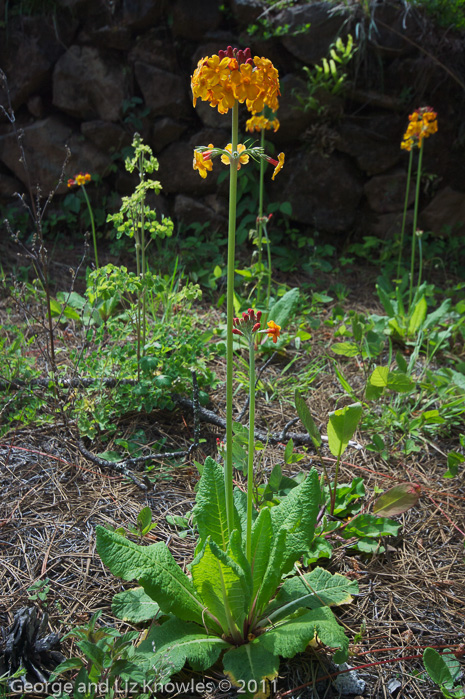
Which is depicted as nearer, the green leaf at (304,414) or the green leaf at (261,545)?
the green leaf at (261,545)

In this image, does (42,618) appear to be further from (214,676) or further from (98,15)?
(98,15)

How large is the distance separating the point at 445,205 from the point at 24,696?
14.2ft

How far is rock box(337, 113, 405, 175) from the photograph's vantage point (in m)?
4.09

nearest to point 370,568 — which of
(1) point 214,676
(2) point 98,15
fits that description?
(1) point 214,676

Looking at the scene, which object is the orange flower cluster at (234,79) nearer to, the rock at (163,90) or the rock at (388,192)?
the rock at (388,192)

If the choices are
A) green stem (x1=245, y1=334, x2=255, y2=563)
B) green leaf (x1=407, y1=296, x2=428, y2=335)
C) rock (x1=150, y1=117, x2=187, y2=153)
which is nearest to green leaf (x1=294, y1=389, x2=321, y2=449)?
green stem (x1=245, y1=334, x2=255, y2=563)

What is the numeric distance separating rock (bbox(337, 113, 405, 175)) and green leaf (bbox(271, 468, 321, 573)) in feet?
11.2

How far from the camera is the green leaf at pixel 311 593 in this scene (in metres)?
1.42

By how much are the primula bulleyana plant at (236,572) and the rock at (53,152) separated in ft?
11.2

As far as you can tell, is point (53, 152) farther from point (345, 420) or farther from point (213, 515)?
point (213, 515)

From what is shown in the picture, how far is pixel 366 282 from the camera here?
3.88m

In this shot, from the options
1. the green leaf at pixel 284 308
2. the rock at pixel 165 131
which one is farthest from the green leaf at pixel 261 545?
the rock at pixel 165 131

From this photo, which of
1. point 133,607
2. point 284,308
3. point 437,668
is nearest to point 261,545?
point 133,607

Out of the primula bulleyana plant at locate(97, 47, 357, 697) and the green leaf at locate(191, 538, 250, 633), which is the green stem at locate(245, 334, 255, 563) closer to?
the primula bulleyana plant at locate(97, 47, 357, 697)
